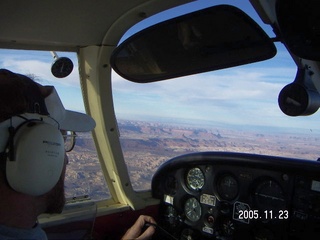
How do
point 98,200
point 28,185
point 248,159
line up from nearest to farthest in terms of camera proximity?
1. point 28,185
2. point 248,159
3. point 98,200

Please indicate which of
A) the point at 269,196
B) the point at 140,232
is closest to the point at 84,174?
the point at 140,232

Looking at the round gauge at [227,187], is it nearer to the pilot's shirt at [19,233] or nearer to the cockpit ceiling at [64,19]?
the cockpit ceiling at [64,19]

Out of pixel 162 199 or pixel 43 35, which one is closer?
pixel 43 35

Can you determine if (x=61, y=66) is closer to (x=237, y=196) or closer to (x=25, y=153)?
(x=25, y=153)

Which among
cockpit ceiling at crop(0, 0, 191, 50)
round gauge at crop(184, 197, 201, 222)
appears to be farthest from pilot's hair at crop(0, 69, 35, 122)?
round gauge at crop(184, 197, 201, 222)

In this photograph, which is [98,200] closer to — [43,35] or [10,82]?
[43,35]

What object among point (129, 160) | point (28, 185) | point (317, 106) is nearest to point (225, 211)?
point (129, 160)

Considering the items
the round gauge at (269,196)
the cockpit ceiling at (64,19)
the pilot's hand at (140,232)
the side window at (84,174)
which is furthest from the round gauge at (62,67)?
the round gauge at (269,196)

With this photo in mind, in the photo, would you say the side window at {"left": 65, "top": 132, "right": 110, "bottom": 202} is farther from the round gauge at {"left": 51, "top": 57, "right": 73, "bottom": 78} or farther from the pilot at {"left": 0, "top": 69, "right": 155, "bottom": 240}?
the pilot at {"left": 0, "top": 69, "right": 155, "bottom": 240}
